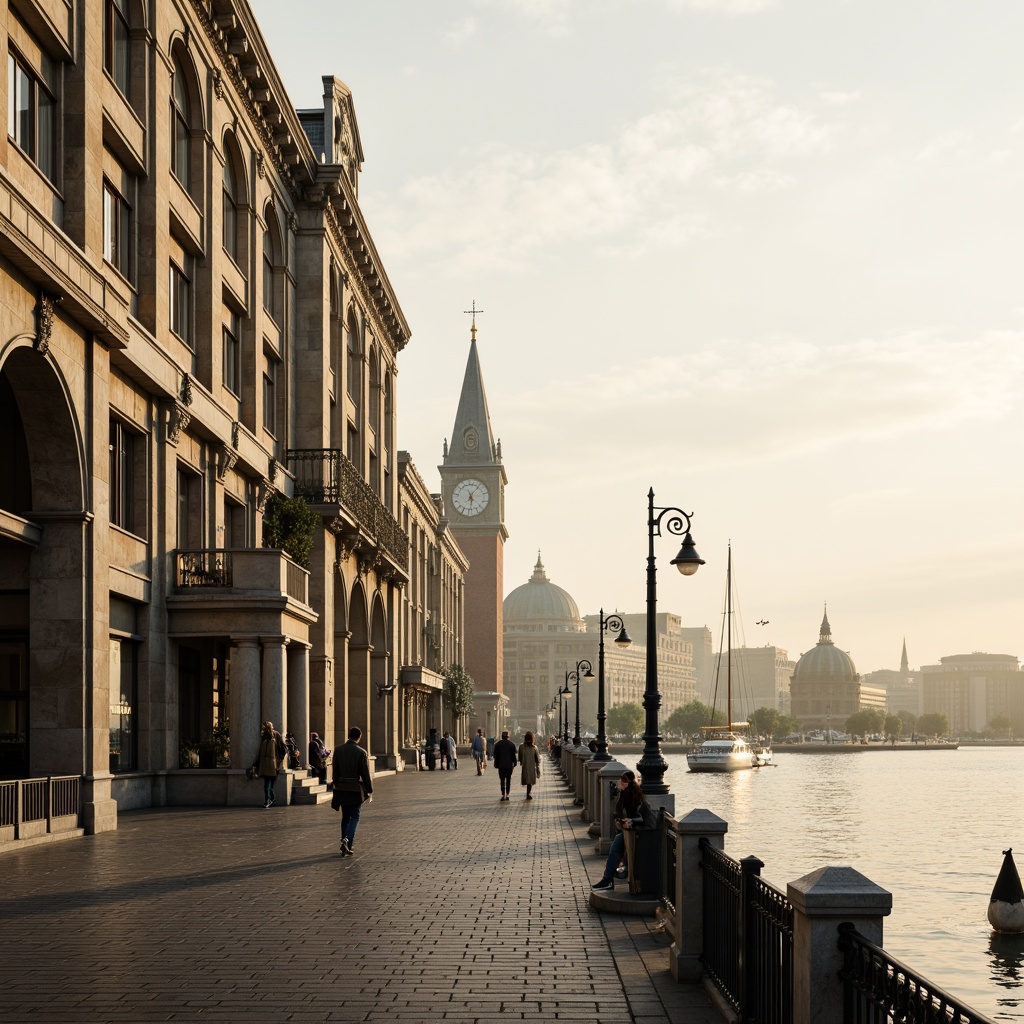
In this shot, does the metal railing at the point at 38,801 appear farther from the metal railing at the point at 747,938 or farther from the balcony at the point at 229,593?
the metal railing at the point at 747,938

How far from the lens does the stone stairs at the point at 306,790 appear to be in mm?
31172

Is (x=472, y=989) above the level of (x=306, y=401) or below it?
below

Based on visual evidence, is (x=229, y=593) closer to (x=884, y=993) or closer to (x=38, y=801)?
(x=38, y=801)

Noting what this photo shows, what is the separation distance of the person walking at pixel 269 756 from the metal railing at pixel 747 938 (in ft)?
63.3

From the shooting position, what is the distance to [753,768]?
132 metres

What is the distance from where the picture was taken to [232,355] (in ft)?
121

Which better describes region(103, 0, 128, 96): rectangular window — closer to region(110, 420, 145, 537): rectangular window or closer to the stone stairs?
region(110, 420, 145, 537): rectangular window

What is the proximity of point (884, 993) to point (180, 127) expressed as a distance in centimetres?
2972

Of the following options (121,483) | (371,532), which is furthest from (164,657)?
(371,532)

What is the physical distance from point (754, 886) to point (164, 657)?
22378 mm

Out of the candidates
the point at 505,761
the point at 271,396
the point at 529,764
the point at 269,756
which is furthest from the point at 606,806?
the point at 271,396

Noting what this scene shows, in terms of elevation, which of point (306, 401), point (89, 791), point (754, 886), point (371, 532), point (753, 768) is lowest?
point (753, 768)

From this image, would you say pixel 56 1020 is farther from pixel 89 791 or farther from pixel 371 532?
pixel 371 532

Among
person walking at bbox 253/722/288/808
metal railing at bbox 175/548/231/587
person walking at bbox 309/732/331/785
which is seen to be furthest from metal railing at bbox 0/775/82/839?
person walking at bbox 309/732/331/785
